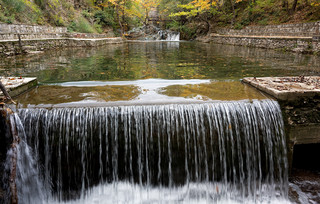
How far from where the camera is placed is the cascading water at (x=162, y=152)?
3975 mm

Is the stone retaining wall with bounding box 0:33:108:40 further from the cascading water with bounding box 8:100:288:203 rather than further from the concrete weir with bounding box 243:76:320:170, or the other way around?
the concrete weir with bounding box 243:76:320:170

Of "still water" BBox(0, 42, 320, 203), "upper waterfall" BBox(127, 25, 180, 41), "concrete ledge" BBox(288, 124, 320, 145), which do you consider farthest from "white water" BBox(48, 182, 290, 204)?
"upper waterfall" BBox(127, 25, 180, 41)

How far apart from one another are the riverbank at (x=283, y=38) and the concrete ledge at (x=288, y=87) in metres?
10.1

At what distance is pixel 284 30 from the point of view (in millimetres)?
19375

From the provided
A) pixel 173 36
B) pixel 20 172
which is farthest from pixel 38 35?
pixel 173 36

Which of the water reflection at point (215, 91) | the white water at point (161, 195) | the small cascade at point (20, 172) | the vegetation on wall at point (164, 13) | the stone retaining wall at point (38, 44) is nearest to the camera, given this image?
the small cascade at point (20, 172)

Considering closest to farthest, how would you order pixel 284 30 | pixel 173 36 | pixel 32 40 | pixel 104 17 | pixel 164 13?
pixel 32 40 < pixel 284 30 < pixel 104 17 < pixel 173 36 < pixel 164 13

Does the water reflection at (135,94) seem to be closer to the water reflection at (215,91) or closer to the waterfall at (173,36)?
the water reflection at (215,91)

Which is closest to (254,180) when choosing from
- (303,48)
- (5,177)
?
(5,177)

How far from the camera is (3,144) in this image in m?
3.78

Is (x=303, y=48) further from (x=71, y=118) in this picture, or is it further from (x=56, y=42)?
(x=56, y=42)

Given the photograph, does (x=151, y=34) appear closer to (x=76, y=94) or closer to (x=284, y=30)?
(x=284, y=30)

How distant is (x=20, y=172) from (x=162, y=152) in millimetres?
2393

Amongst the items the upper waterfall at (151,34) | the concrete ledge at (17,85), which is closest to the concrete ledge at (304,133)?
the concrete ledge at (17,85)
